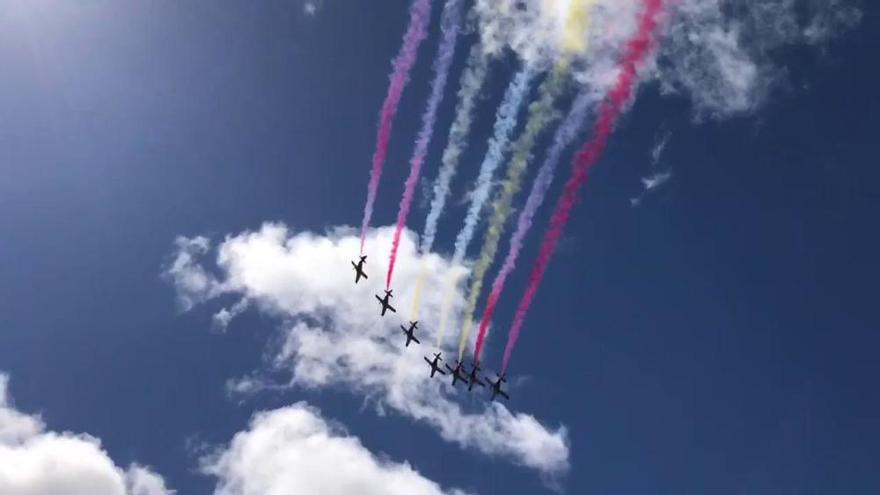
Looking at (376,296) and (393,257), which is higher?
(376,296)

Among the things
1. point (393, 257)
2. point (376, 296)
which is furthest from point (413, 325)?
point (393, 257)

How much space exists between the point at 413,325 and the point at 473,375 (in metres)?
5.26

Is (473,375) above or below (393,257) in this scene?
above

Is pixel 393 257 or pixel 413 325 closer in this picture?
pixel 393 257

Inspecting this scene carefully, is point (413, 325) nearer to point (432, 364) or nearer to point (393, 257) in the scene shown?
point (432, 364)

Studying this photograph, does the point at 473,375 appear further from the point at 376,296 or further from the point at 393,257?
the point at 393,257

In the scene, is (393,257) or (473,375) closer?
(393,257)

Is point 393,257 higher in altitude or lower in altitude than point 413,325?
lower

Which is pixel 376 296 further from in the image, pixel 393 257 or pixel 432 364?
pixel 393 257

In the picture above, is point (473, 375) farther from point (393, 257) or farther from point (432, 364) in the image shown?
point (393, 257)

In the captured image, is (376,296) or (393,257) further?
(376,296)

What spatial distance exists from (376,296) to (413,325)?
3.32m

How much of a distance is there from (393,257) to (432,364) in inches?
760

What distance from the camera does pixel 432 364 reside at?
244 ft
